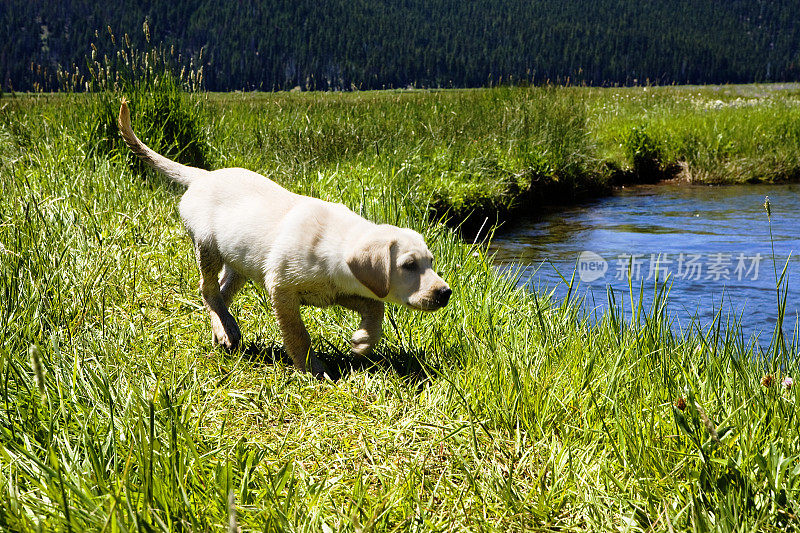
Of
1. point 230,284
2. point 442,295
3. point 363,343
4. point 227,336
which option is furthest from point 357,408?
point 230,284

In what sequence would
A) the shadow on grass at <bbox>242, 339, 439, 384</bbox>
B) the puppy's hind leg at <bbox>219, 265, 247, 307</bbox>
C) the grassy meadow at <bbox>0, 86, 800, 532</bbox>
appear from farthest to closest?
the puppy's hind leg at <bbox>219, 265, 247, 307</bbox>
the shadow on grass at <bbox>242, 339, 439, 384</bbox>
the grassy meadow at <bbox>0, 86, 800, 532</bbox>

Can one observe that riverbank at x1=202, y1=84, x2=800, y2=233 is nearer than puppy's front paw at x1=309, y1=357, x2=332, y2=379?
No

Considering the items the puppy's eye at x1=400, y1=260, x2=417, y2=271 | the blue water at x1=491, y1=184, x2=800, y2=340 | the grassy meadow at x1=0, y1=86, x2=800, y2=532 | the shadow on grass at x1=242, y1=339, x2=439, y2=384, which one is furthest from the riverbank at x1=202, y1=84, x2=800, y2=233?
the puppy's eye at x1=400, y1=260, x2=417, y2=271

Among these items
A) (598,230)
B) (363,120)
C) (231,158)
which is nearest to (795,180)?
(598,230)

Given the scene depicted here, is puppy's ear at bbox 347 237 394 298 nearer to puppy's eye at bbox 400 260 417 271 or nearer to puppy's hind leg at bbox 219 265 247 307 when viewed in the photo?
puppy's eye at bbox 400 260 417 271

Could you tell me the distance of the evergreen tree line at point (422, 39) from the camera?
7819cm

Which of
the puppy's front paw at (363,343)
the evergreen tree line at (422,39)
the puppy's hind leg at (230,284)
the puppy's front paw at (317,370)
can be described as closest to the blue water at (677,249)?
the puppy's front paw at (363,343)

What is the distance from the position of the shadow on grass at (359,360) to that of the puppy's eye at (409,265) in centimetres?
53

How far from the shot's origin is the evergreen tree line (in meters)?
78.2

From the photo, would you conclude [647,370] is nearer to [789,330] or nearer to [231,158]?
[789,330]

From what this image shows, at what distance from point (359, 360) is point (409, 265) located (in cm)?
76

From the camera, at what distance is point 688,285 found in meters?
6.14

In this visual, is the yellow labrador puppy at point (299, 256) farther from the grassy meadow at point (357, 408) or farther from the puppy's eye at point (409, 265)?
the grassy meadow at point (357, 408)

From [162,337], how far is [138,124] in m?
3.63
